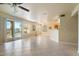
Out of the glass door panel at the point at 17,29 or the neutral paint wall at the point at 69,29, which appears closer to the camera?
the glass door panel at the point at 17,29

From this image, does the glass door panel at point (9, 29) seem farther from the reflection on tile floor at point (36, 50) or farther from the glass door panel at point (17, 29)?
the reflection on tile floor at point (36, 50)

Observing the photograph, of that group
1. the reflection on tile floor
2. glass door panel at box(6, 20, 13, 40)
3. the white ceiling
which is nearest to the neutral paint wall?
the white ceiling

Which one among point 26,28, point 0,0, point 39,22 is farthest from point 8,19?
point 0,0

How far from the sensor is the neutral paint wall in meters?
8.34

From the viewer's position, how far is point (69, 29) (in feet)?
28.1

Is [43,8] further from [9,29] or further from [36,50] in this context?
[9,29]

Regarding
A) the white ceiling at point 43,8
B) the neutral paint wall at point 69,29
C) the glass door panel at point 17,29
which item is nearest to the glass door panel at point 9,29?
the glass door panel at point 17,29

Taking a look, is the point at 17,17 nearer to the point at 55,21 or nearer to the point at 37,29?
the point at 37,29

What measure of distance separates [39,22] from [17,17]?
162cm

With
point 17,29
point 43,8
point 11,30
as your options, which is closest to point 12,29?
point 11,30

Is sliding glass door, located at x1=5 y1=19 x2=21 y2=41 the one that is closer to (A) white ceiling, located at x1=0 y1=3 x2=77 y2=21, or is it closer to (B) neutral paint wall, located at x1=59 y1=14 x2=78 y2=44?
(A) white ceiling, located at x1=0 y1=3 x2=77 y2=21

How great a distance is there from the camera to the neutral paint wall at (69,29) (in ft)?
27.4

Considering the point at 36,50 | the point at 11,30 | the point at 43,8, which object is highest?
the point at 43,8

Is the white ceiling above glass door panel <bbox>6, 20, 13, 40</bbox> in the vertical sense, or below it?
above
